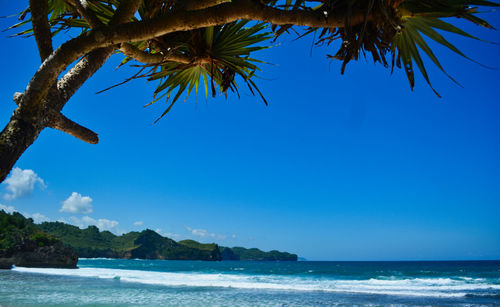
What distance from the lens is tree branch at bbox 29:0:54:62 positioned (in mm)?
1218

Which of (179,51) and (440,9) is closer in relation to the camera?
(440,9)

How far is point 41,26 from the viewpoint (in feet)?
4.03

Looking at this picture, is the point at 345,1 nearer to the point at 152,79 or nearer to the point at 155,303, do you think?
the point at 152,79

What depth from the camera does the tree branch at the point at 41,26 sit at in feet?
4.00

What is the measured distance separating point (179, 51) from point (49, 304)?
910 centimetres

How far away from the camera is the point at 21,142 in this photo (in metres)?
1.09

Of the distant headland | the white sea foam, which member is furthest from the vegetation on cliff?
the white sea foam

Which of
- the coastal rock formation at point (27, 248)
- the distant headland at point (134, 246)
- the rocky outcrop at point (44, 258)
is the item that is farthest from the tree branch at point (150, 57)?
the distant headland at point (134, 246)

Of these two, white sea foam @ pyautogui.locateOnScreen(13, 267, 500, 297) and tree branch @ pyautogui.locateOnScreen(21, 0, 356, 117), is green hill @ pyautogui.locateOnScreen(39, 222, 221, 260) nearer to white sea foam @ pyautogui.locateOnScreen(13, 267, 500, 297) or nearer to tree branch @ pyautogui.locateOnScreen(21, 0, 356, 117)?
white sea foam @ pyautogui.locateOnScreen(13, 267, 500, 297)

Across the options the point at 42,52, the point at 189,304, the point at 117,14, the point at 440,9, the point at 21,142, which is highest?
the point at 440,9

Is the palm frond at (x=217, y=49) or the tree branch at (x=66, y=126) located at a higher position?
the palm frond at (x=217, y=49)

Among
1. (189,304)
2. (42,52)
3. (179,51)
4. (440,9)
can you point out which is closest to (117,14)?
(42,52)

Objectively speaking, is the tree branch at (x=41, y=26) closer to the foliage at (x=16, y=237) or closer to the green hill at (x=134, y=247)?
the foliage at (x=16, y=237)

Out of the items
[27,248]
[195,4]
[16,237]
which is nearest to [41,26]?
[195,4]
